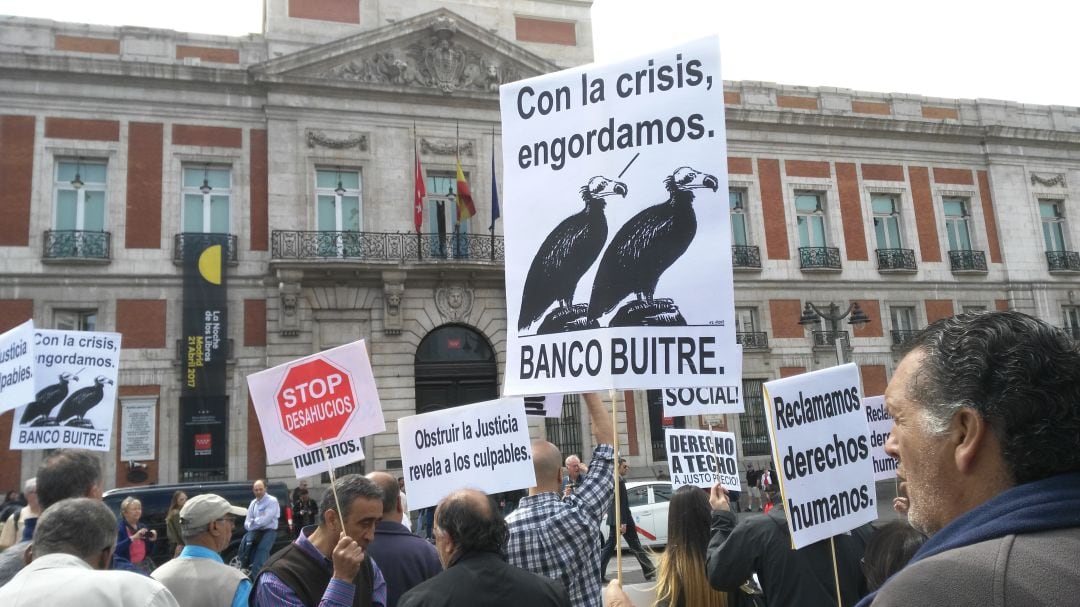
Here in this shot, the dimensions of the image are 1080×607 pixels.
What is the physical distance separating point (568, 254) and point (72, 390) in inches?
330

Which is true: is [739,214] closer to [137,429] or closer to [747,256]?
[747,256]

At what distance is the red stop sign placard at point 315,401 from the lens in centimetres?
658

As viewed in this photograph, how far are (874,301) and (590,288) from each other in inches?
1030

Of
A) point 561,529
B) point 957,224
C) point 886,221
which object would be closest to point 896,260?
point 886,221

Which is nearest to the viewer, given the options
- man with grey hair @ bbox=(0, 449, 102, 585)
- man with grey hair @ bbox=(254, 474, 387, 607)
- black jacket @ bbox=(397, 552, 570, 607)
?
black jacket @ bbox=(397, 552, 570, 607)

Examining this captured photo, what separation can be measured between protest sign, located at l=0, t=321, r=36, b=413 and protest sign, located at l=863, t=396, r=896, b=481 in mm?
9422

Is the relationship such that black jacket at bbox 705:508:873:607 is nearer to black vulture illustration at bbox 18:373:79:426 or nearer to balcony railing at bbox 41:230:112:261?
black vulture illustration at bbox 18:373:79:426

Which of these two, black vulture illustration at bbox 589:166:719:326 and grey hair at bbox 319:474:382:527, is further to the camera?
black vulture illustration at bbox 589:166:719:326

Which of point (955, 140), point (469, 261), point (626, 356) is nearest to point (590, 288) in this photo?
point (626, 356)

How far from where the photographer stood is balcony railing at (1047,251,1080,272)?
3005 centimetres

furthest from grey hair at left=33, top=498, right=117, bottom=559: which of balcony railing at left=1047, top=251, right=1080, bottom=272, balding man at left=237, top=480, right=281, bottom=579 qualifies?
balcony railing at left=1047, top=251, right=1080, bottom=272

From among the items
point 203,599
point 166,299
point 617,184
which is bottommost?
point 203,599

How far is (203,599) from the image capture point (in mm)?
4148

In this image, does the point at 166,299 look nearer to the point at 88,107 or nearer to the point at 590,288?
the point at 88,107
